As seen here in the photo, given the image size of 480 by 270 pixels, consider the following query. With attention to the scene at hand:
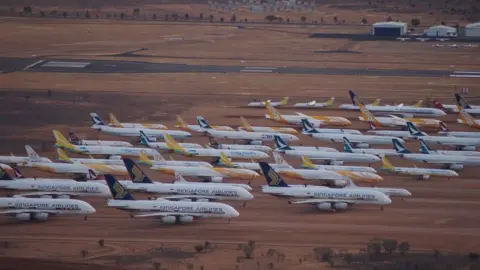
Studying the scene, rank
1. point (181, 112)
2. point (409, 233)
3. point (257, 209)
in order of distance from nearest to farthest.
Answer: point (409, 233) < point (257, 209) < point (181, 112)

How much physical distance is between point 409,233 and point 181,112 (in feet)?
191

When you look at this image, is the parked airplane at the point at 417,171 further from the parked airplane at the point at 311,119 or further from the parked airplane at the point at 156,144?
the parked airplane at the point at 311,119

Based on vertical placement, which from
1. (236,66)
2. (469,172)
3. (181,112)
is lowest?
(469,172)

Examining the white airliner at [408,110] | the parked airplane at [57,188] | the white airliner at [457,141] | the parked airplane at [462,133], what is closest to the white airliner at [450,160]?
the white airliner at [457,141]

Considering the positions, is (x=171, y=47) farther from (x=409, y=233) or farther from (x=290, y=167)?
(x=409, y=233)

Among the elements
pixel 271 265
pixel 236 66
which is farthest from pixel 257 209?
pixel 236 66

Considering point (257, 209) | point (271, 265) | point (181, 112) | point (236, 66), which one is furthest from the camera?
point (236, 66)

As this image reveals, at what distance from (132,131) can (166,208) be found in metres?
34.5

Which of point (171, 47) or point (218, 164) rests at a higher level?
point (171, 47)

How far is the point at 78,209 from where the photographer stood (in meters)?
74.4

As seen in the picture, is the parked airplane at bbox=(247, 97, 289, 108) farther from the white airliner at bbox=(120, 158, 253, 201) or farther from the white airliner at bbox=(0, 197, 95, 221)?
the white airliner at bbox=(0, 197, 95, 221)

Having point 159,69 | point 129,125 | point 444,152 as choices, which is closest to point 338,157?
point 444,152

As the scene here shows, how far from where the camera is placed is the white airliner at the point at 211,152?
96.2 metres

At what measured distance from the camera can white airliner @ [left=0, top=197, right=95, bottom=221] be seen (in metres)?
74.4
